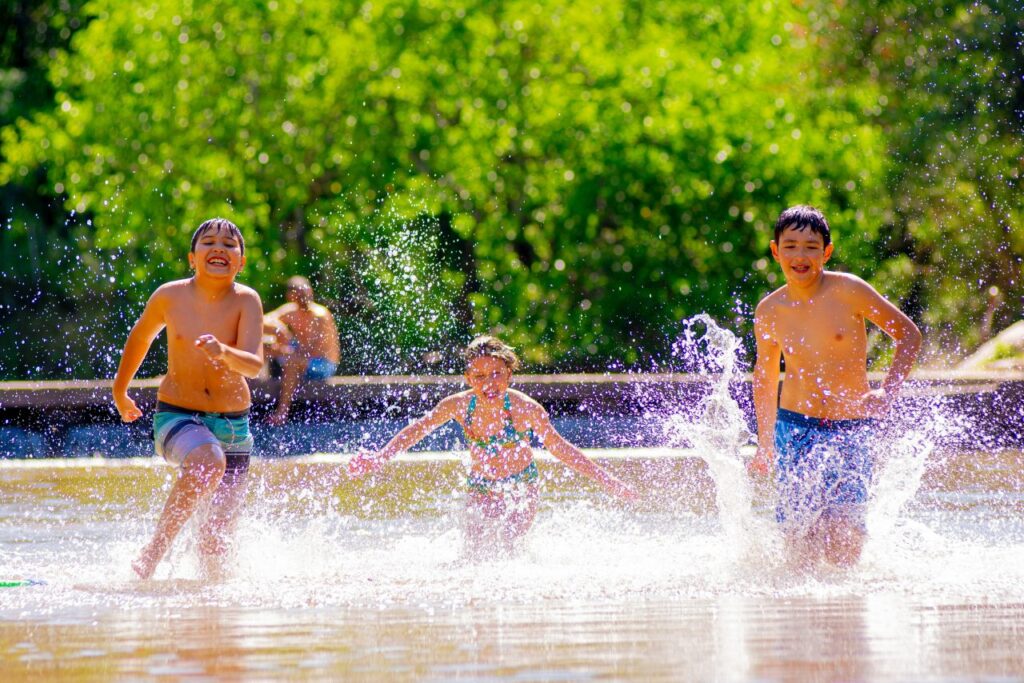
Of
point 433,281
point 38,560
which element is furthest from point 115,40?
point 38,560

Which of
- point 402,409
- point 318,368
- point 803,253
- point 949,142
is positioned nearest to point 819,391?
point 803,253

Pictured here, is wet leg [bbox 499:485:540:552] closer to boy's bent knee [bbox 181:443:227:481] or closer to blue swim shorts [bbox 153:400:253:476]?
blue swim shorts [bbox 153:400:253:476]

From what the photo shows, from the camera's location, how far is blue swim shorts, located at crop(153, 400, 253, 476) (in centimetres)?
652

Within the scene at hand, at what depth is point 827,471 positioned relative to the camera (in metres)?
6.40

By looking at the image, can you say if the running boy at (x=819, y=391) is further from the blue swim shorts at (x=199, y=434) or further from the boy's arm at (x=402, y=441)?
the blue swim shorts at (x=199, y=434)

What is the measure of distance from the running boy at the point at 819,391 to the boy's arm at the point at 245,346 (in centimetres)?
200

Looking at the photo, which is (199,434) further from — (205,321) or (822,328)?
(822,328)

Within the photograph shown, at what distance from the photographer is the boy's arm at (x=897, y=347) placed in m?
6.44

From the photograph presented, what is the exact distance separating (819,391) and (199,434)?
7.84 ft

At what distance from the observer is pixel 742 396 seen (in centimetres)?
1375

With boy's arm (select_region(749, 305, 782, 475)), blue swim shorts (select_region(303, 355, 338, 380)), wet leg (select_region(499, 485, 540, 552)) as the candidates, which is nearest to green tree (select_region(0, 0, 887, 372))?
blue swim shorts (select_region(303, 355, 338, 380))

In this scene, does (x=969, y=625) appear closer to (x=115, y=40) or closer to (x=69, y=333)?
(x=115, y=40)

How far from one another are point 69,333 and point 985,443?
13285 mm

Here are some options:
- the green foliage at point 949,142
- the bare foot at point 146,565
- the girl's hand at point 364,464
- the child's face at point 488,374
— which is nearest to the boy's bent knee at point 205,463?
the bare foot at point 146,565
